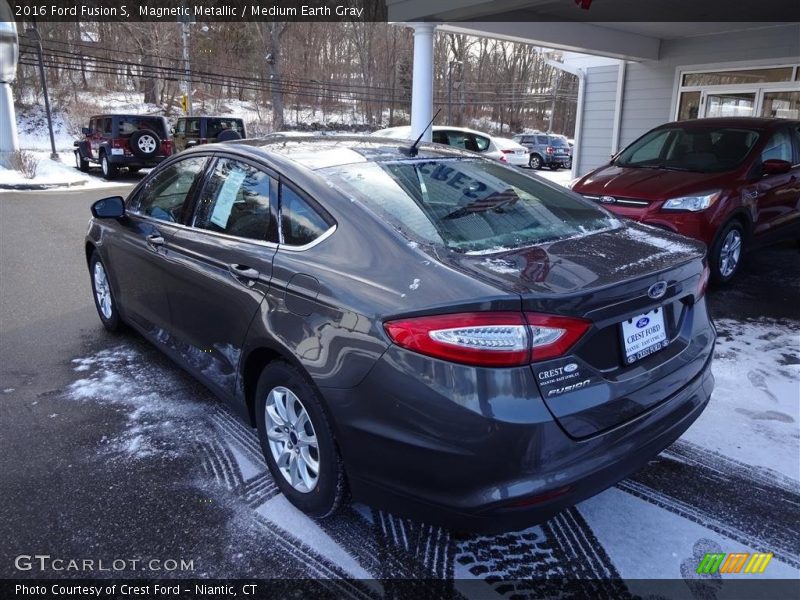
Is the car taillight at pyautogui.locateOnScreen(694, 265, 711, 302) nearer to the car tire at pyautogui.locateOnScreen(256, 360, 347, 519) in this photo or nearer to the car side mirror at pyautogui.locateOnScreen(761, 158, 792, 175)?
the car tire at pyautogui.locateOnScreen(256, 360, 347, 519)

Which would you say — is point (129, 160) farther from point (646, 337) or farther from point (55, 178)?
point (646, 337)

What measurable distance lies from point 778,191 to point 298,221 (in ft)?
19.1

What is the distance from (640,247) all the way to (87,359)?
3718 mm

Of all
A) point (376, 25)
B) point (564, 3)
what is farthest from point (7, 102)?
point (376, 25)

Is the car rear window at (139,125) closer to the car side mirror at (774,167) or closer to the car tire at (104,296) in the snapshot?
the car tire at (104,296)

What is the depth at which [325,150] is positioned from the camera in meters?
2.97

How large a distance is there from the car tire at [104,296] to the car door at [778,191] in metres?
6.03

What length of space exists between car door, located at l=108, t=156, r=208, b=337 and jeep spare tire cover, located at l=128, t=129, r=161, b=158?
13.9 m

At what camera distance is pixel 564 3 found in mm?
8203

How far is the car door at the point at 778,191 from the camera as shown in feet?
20.0

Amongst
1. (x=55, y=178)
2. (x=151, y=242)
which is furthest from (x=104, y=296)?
(x=55, y=178)

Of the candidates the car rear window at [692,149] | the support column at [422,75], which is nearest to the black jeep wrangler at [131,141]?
the support column at [422,75]

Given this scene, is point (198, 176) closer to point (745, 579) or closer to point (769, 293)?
point (745, 579)

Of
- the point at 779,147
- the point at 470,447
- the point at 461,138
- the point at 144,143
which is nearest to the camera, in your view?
the point at 470,447
